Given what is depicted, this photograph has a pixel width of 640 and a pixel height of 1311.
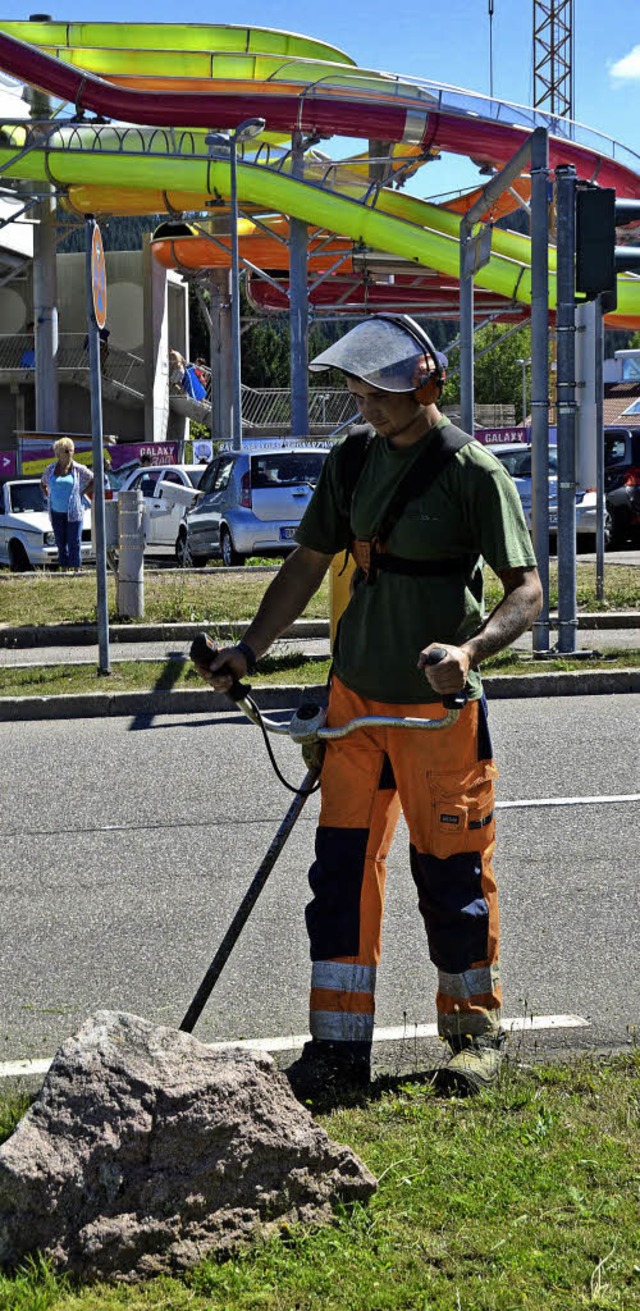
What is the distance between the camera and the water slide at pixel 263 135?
33.4 meters

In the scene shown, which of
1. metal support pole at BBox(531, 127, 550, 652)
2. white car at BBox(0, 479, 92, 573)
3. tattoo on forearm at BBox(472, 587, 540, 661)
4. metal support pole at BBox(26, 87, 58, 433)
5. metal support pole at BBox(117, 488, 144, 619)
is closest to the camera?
tattoo on forearm at BBox(472, 587, 540, 661)

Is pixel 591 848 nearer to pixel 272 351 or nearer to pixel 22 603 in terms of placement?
pixel 22 603

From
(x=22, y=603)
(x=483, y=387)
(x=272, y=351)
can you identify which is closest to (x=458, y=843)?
(x=22, y=603)

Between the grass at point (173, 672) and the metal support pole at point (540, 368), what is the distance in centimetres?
56

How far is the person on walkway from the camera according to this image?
17.9 meters

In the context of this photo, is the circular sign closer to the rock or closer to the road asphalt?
the road asphalt

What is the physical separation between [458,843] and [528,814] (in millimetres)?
3446

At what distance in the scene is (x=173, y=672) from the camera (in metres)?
11.6

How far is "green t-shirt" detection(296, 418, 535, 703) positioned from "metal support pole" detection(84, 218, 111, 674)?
23.3 ft

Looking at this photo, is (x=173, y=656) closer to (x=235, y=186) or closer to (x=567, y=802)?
(x=567, y=802)

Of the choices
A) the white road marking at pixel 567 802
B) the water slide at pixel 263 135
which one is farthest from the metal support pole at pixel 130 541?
the water slide at pixel 263 135

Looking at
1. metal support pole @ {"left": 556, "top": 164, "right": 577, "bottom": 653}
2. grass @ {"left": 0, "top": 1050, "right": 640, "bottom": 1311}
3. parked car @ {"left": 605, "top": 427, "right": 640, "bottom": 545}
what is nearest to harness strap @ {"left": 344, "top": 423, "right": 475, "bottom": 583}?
grass @ {"left": 0, "top": 1050, "right": 640, "bottom": 1311}

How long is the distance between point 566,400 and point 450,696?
875 centimetres

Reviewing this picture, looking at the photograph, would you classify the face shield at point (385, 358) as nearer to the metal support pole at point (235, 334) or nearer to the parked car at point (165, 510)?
the parked car at point (165, 510)
